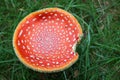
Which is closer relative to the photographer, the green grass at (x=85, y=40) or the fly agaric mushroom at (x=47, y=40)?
the fly agaric mushroom at (x=47, y=40)

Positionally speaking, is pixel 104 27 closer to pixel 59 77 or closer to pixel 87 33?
pixel 87 33

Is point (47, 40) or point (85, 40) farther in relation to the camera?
point (85, 40)

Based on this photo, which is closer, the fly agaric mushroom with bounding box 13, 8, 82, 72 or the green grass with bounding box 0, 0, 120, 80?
the fly agaric mushroom with bounding box 13, 8, 82, 72

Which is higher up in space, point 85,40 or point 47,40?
point 47,40
